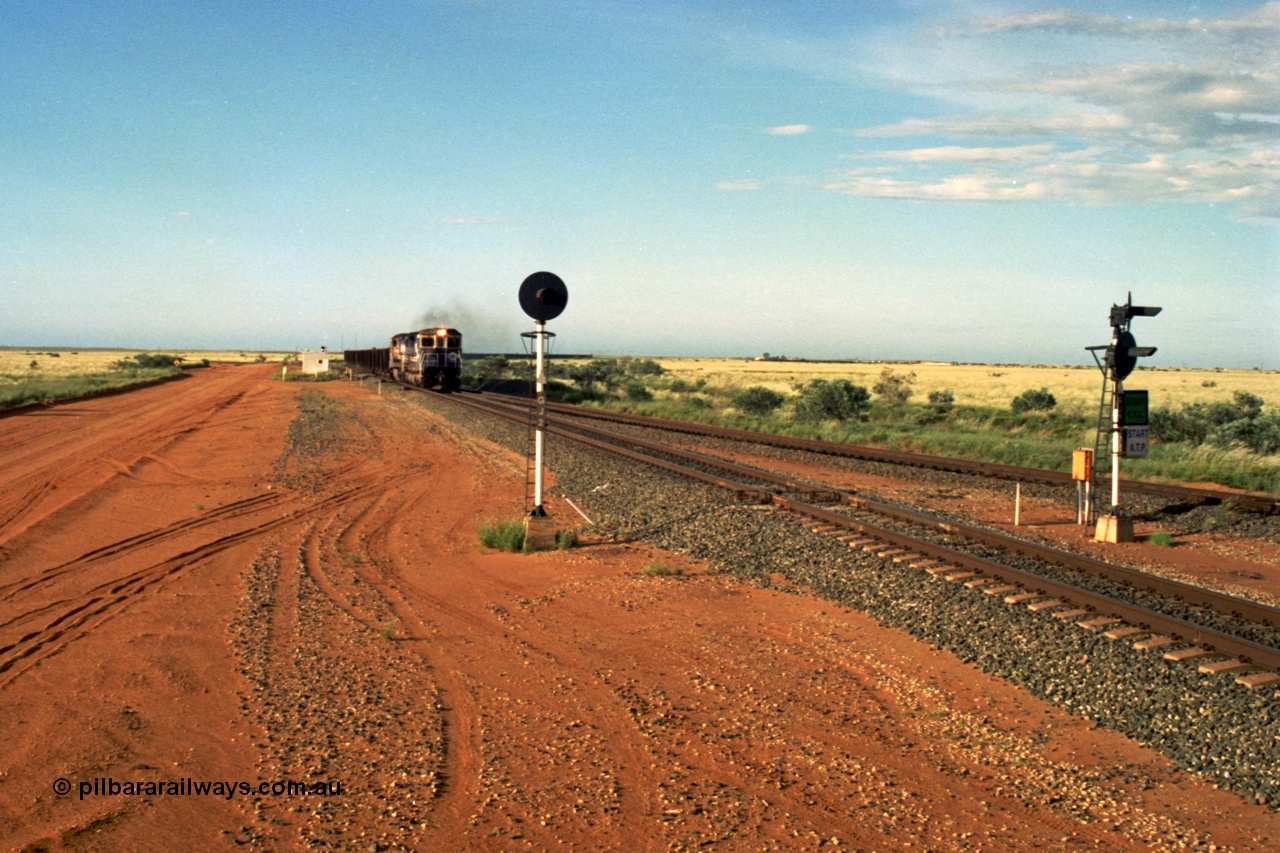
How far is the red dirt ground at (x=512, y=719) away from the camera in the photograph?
4840 millimetres

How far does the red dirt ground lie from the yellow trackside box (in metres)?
6.03

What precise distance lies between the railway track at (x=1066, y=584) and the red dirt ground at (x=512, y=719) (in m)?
1.71

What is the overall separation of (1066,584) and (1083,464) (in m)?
4.61

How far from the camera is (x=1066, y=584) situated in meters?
9.54

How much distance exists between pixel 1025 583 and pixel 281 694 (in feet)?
22.9

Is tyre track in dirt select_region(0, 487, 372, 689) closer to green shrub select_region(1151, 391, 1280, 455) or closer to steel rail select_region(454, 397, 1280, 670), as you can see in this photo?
steel rail select_region(454, 397, 1280, 670)

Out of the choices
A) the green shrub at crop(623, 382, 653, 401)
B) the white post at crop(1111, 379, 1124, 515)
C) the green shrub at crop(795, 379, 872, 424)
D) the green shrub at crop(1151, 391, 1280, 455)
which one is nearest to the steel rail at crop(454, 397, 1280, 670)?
the white post at crop(1111, 379, 1124, 515)

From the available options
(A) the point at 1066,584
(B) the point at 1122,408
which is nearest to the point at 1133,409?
(B) the point at 1122,408

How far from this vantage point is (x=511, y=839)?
4.68 metres

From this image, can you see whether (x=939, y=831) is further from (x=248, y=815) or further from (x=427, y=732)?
(x=248, y=815)

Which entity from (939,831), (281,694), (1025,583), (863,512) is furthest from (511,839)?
(863,512)

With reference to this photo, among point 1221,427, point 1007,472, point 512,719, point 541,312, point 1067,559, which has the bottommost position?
point 512,719

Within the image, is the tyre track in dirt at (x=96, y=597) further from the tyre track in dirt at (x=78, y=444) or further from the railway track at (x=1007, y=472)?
the railway track at (x=1007, y=472)

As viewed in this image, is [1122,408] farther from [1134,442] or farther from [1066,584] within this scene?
[1066,584]
